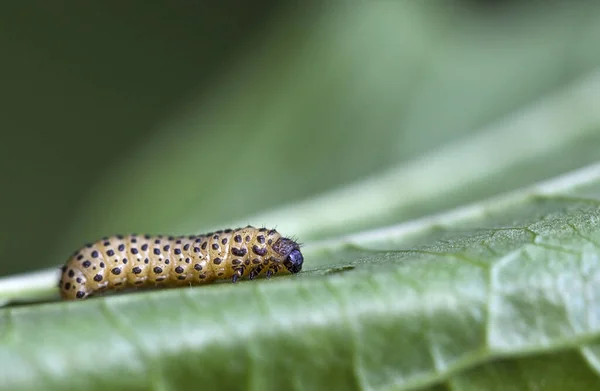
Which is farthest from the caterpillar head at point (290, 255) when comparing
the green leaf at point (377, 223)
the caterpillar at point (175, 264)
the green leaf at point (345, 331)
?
the green leaf at point (345, 331)

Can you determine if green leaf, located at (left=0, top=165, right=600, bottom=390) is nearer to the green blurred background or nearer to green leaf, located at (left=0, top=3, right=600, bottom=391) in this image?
green leaf, located at (left=0, top=3, right=600, bottom=391)

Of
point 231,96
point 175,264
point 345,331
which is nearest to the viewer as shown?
point 345,331

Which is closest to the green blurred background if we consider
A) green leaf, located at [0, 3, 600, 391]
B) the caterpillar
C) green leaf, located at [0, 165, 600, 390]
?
green leaf, located at [0, 3, 600, 391]

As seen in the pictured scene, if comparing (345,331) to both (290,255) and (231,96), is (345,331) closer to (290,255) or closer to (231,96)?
(290,255)

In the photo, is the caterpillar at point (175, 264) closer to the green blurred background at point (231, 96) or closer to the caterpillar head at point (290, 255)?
the caterpillar head at point (290, 255)

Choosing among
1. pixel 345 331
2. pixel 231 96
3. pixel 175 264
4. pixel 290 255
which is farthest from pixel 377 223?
pixel 231 96

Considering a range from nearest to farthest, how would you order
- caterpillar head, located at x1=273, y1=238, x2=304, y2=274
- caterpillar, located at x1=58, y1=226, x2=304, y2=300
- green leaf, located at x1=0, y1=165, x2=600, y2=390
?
1. green leaf, located at x1=0, y1=165, x2=600, y2=390
2. caterpillar head, located at x1=273, y1=238, x2=304, y2=274
3. caterpillar, located at x1=58, y1=226, x2=304, y2=300

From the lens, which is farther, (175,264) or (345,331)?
(175,264)
